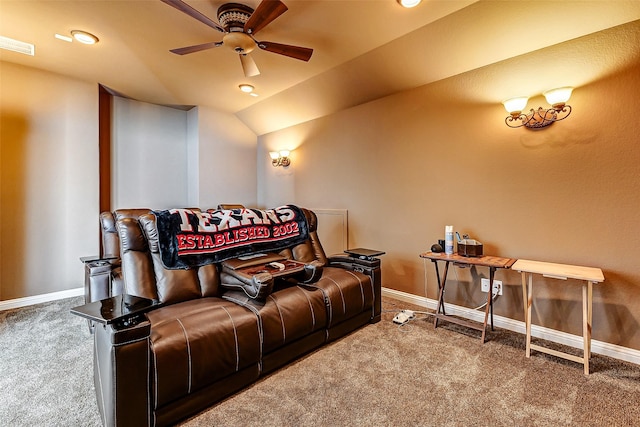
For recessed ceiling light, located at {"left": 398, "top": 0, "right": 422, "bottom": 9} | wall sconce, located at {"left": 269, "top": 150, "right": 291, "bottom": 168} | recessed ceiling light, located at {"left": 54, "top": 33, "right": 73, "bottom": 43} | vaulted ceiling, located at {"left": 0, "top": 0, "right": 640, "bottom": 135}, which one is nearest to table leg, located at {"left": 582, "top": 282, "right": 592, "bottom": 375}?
vaulted ceiling, located at {"left": 0, "top": 0, "right": 640, "bottom": 135}

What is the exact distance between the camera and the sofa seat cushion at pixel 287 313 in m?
1.90

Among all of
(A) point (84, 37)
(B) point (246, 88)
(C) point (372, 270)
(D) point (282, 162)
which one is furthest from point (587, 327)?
(A) point (84, 37)

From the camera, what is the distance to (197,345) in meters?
1.56

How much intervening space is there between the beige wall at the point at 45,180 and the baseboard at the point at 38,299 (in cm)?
6

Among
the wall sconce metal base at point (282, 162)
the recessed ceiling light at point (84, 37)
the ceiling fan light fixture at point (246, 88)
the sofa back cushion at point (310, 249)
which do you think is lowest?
the sofa back cushion at point (310, 249)

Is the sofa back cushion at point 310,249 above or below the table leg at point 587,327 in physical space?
above

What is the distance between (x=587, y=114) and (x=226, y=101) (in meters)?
4.36

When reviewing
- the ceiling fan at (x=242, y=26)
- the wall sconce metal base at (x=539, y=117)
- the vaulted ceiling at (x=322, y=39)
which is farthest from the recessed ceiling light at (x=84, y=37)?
the wall sconce metal base at (x=539, y=117)

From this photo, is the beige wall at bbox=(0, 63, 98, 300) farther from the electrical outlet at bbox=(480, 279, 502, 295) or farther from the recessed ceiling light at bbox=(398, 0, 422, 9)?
the electrical outlet at bbox=(480, 279, 502, 295)

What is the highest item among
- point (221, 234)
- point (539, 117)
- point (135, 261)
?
point (539, 117)

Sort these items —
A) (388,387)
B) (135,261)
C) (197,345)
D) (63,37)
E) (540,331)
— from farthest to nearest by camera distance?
(63,37)
(540,331)
(135,261)
(388,387)
(197,345)

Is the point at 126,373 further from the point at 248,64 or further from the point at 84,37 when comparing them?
the point at 84,37

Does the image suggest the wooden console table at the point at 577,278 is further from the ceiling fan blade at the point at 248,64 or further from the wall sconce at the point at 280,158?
the wall sconce at the point at 280,158

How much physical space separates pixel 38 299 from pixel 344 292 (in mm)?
3726
